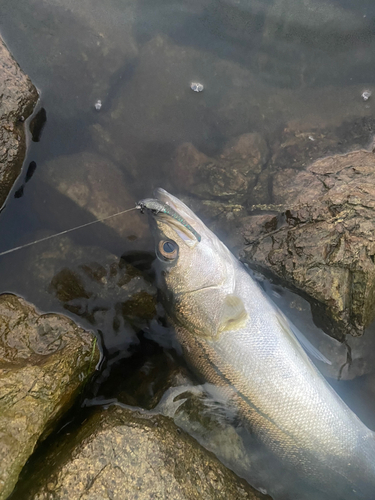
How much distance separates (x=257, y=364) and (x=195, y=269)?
1029 mm

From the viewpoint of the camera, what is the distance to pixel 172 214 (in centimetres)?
292

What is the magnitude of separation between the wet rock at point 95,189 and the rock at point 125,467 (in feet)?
6.35

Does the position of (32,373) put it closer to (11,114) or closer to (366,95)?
(11,114)

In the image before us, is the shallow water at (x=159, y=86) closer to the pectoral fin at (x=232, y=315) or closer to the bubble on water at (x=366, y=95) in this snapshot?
the bubble on water at (x=366, y=95)

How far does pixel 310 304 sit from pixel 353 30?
10.8 feet

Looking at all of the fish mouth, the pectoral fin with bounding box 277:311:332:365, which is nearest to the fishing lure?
the fish mouth

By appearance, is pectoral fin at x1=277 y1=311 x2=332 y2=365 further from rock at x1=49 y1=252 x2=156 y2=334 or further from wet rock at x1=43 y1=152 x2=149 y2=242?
wet rock at x1=43 y1=152 x2=149 y2=242

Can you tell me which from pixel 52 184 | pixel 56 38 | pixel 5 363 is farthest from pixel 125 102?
pixel 5 363

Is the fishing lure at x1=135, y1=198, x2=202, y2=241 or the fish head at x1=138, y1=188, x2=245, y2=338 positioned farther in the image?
the fish head at x1=138, y1=188, x2=245, y2=338

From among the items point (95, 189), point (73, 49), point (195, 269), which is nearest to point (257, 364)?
point (195, 269)

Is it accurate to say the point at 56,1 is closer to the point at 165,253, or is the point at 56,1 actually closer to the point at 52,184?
the point at 52,184

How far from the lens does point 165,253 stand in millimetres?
3102

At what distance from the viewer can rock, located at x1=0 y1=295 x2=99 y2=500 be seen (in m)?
2.33

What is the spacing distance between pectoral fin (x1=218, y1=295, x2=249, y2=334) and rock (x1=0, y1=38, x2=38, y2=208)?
257 centimetres
